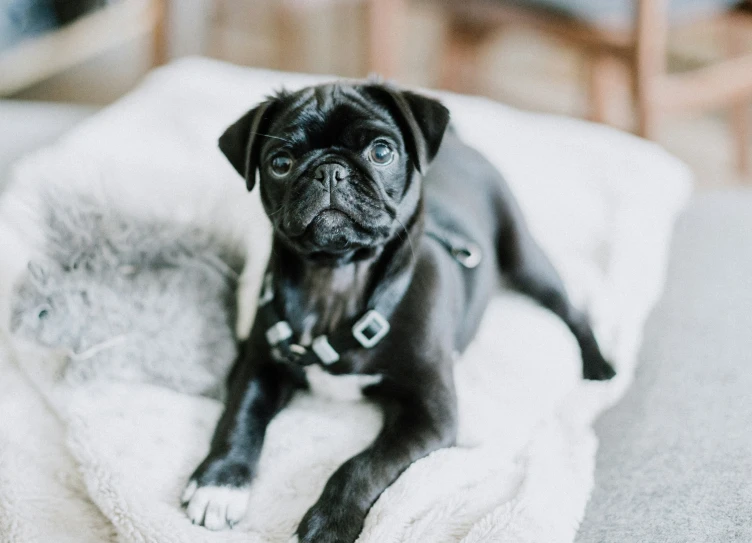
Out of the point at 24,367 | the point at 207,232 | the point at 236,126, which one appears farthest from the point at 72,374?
the point at 236,126

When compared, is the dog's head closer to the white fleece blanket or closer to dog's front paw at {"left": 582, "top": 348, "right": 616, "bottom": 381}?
the white fleece blanket

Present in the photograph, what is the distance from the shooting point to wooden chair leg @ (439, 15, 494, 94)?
3.48 meters

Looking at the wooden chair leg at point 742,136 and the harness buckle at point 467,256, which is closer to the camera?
the harness buckle at point 467,256

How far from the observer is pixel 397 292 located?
58.1 inches

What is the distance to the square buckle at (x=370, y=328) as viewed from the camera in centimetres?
143

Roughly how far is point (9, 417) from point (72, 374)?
0.14m

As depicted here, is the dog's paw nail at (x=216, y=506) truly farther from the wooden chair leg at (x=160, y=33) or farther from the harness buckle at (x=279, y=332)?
the wooden chair leg at (x=160, y=33)

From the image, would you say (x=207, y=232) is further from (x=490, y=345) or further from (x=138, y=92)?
(x=138, y=92)

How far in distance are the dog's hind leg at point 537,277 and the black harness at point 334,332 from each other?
0.43m

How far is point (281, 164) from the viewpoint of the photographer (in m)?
1.40

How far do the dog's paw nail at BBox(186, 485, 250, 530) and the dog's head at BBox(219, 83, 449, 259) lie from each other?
1.53 feet

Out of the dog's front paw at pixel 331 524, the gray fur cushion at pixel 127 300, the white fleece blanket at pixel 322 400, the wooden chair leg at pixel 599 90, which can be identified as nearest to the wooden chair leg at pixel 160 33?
the white fleece blanket at pixel 322 400

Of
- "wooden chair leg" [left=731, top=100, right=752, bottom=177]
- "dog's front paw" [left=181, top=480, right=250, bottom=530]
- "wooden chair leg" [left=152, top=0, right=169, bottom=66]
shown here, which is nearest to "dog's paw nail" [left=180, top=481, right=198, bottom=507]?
"dog's front paw" [left=181, top=480, right=250, bottom=530]

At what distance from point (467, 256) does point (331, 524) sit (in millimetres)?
693
